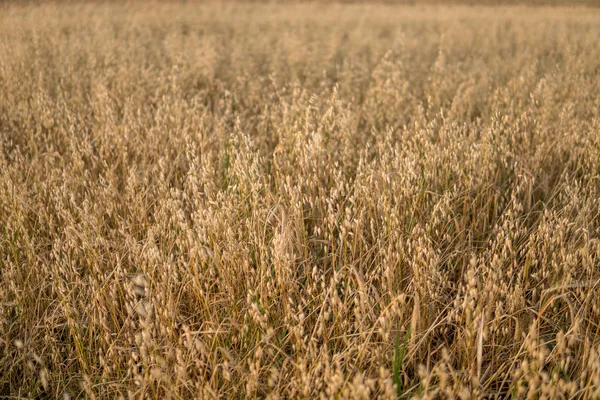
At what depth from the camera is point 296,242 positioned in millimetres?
2035

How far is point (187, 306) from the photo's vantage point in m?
1.90

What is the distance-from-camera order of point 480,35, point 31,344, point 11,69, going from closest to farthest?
point 31,344, point 11,69, point 480,35

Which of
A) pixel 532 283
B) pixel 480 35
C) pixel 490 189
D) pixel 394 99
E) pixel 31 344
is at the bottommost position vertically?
pixel 31 344

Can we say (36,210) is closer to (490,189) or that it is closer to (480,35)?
(490,189)

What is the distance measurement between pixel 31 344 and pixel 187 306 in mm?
589

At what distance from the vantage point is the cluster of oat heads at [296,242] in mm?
1529

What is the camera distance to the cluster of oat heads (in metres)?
1.53

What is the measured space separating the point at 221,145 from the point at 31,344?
1.64m

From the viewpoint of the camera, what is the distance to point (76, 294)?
1995 mm

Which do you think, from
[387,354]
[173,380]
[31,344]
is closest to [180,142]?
[31,344]

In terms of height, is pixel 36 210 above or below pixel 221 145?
below

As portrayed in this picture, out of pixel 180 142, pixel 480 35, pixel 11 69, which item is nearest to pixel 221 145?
pixel 180 142

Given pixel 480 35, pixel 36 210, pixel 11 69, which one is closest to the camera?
pixel 36 210

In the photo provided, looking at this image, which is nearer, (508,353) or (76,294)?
(508,353)
